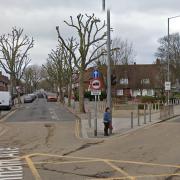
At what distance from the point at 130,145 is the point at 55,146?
2813 millimetres

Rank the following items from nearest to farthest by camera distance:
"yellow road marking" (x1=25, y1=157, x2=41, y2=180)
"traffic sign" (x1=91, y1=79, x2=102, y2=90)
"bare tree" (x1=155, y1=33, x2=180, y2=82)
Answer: "yellow road marking" (x1=25, y1=157, x2=41, y2=180) < "traffic sign" (x1=91, y1=79, x2=102, y2=90) < "bare tree" (x1=155, y1=33, x2=180, y2=82)

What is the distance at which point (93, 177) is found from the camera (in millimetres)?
12273

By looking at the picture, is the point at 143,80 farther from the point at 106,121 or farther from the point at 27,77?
the point at 106,121

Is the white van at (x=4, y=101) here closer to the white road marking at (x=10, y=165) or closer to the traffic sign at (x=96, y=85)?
the traffic sign at (x=96, y=85)

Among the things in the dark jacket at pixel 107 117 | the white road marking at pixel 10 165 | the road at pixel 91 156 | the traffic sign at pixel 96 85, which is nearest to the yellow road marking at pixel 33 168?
the road at pixel 91 156

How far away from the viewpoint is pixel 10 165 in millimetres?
14711

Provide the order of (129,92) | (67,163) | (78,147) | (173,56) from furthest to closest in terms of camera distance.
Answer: (129,92)
(173,56)
(78,147)
(67,163)

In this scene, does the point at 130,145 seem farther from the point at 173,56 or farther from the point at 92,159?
the point at 173,56

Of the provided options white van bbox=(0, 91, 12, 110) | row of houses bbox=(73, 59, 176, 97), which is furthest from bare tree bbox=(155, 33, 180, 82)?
white van bbox=(0, 91, 12, 110)

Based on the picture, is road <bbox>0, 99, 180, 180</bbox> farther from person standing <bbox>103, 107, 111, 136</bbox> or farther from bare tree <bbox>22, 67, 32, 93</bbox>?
bare tree <bbox>22, 67, 32, 93</bbox>

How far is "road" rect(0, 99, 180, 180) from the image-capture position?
1281 cm

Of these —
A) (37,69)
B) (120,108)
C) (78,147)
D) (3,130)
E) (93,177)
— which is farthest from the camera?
(37,69)

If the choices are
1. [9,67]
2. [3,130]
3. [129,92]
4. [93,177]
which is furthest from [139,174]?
[129,92]

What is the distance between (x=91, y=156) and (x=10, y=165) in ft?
9.51
